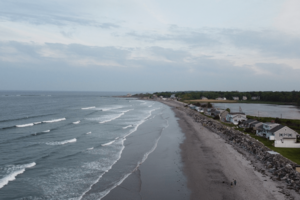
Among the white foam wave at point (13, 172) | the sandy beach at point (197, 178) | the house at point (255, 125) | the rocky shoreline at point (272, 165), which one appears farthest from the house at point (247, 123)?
the white foam wave at point (13, 172)

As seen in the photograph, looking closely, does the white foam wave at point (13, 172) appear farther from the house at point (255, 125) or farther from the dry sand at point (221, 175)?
the house at point (255, 125)

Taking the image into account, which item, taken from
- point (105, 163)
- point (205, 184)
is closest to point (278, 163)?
point (205, 184)

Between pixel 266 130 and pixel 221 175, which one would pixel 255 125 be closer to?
pixel 266 130

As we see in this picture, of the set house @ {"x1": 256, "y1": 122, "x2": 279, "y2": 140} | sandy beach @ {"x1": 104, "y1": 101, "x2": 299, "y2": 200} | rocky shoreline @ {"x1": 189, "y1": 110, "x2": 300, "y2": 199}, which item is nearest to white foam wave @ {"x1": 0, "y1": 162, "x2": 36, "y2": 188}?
sandy beach @ {"x1": 104, "y1": 101, "x2": 299, "y2": 200}

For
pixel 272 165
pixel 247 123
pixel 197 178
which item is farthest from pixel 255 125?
pixel 197 178

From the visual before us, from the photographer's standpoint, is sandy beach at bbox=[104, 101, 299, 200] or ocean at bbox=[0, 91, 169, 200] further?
ocean at bbox=[0, 91, 169, 200]

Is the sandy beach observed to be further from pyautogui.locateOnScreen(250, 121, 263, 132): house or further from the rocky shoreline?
pyautogui.locateOnScreen(250, 121, 263, 132): house
